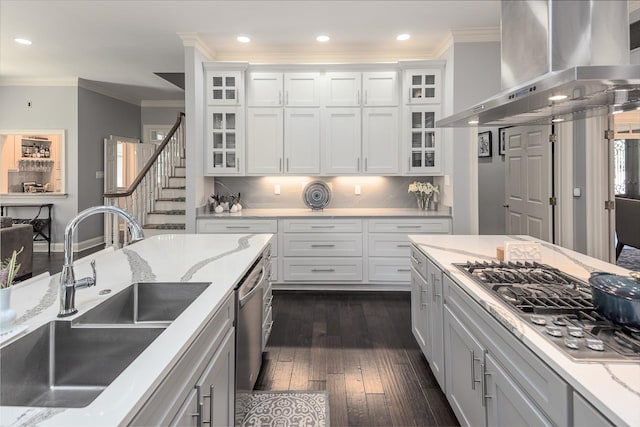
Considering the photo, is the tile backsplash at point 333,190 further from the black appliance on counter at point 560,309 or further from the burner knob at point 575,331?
the burner knob at point 575,331

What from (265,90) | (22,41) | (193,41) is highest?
(22,41)

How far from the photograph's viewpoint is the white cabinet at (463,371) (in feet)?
5.28

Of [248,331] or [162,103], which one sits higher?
[162,103]

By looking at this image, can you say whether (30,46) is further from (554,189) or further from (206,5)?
(554,189)

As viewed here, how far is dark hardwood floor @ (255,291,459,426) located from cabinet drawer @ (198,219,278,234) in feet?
2.89

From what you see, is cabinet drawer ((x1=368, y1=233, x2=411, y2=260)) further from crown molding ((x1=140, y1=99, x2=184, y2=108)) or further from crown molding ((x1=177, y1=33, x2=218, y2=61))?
crown molding ((x1=140, y1=99, x2=184, y2=108))

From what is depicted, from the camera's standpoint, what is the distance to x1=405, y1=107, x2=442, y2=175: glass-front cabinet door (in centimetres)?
466

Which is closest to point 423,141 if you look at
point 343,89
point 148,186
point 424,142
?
point 424,142

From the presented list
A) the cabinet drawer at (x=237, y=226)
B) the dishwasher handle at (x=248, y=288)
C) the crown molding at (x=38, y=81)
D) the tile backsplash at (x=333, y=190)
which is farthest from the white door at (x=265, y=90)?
Answer: the crown molding at (x=38, y=81)

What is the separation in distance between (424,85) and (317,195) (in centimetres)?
186

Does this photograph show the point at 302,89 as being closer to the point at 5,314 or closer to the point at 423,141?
the point at 423,141

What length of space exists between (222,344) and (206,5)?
129 inches

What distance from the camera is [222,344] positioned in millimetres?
1542

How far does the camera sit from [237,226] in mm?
4531
